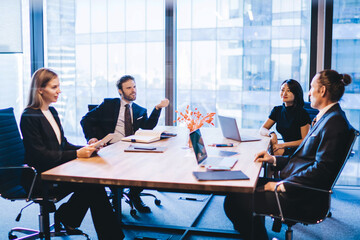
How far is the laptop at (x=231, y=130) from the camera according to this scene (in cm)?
336

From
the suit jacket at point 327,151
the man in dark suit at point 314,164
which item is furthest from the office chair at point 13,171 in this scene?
the suit jacket at point 327,151

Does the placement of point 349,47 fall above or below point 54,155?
above

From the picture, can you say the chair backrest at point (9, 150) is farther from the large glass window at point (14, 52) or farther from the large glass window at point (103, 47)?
the large glass window at point (103, 47)

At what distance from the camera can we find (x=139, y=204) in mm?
3908

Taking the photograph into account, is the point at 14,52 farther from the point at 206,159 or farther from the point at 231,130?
the point at 206,159

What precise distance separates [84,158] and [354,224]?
99.6 inches

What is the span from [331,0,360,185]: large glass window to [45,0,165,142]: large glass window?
2.11m

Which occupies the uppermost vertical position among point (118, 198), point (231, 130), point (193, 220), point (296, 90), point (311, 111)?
point (296, 90)

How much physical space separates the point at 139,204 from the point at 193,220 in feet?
2.13

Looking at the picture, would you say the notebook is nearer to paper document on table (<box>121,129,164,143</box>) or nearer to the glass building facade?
paper document on table (<box>121,129,164,143</box>)

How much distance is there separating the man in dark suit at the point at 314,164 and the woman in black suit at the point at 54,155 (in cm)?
92

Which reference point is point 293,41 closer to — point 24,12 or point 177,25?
point 177,25

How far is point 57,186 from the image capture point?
2861 mm

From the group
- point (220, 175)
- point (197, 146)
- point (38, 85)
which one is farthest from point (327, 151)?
point (38, 85)
